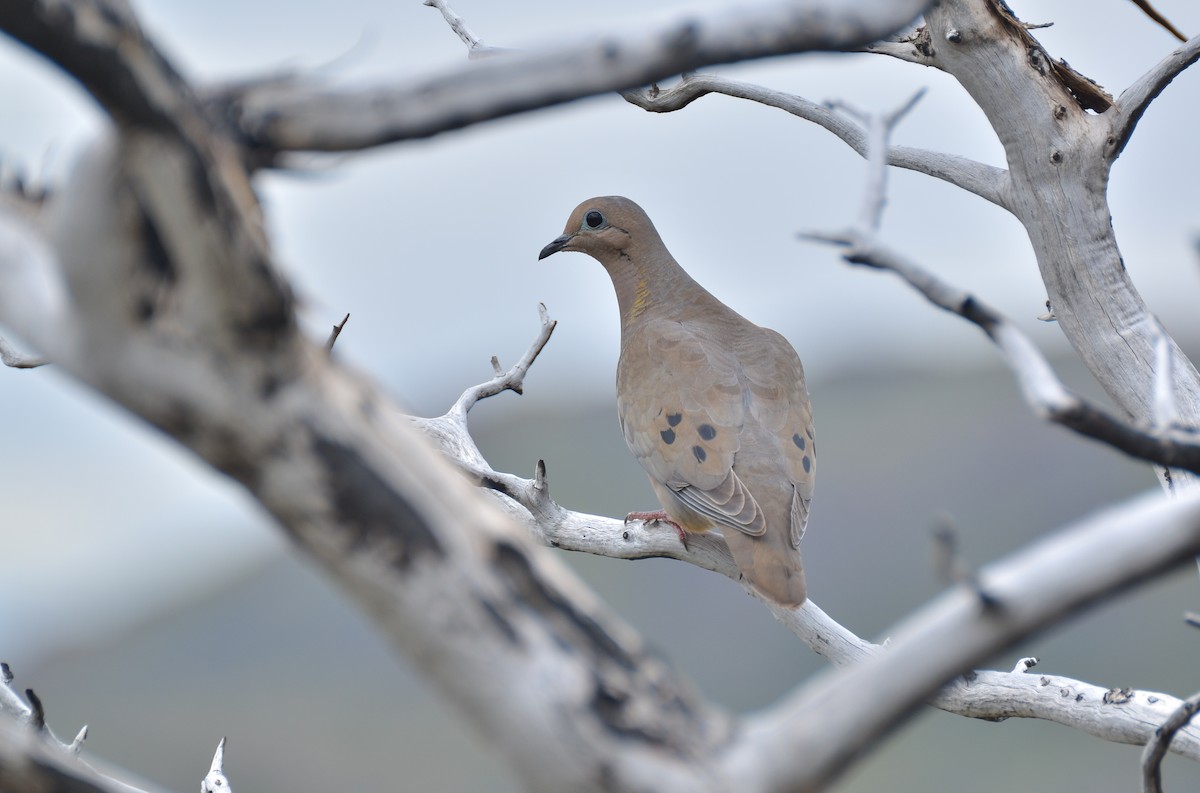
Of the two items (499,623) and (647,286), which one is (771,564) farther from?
(499,623)

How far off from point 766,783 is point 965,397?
6123 cm

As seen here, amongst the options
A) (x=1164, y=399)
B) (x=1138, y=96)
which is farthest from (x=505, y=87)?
(x=1138, y=96)

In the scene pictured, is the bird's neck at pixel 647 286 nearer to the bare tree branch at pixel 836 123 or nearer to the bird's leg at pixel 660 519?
the bare tree branch at pixel 836 123

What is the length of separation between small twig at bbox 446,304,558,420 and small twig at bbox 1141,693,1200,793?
272cm

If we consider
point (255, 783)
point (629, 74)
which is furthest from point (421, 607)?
point (255, 783)

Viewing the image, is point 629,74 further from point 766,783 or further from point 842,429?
point 842,429

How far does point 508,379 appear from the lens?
4.70 m

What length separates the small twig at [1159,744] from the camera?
220 cm

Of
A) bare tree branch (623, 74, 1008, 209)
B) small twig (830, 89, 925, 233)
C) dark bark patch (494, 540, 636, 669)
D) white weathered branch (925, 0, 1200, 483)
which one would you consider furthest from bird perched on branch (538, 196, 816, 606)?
dark bark patch (494, 540, 636, 669)

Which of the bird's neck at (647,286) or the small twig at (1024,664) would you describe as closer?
the small twig at (1024,664)

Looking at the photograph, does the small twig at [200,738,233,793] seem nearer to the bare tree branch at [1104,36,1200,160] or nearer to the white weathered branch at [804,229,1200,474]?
the white weathered branch at [804,229,1200,474]

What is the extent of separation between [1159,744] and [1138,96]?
2276mm

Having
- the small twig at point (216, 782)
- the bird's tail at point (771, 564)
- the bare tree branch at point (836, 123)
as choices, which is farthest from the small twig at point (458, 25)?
the small twig at point (216, 782)

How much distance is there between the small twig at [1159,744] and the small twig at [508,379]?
272 cm
